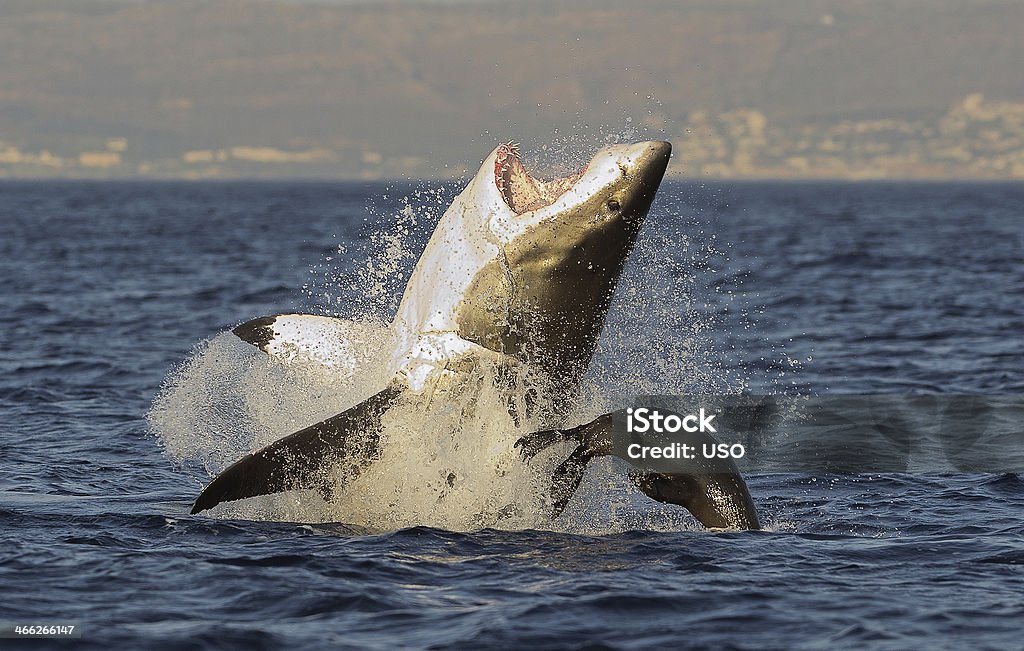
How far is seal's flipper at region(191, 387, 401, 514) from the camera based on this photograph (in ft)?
39.4

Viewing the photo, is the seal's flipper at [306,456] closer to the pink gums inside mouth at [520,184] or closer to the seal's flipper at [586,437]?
the seal's flipper at [586,437]

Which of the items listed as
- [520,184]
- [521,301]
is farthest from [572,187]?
[521,301]

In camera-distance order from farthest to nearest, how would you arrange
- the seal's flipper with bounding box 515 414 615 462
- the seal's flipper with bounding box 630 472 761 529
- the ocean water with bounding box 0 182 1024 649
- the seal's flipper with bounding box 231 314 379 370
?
the seal's flipper with bounding box 231 314 379 370, the seal's flipper with bounding box 630 472 761 529, the seal's flipper with bounding box 515 414 615 462, the ocean water with bounding box 0 182 1024 649

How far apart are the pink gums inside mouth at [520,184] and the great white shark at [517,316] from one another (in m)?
0.01

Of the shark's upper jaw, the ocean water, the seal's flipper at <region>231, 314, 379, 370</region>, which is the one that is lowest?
the ocean water

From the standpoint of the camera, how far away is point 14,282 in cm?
4519

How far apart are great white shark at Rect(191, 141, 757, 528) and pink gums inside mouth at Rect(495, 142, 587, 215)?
0.01 m

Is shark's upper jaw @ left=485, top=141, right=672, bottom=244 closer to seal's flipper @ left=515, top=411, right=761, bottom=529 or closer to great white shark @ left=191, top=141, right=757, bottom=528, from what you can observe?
great white shark @ left=191, top=141, right=757, bottom=528

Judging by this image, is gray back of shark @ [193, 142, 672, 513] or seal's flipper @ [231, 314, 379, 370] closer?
gray back of shark @ [193, 142, 672, 513]

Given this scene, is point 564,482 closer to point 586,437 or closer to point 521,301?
point 586,437

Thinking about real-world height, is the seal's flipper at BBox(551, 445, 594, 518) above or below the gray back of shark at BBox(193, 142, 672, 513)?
below

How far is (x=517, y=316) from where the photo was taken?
12.7 m

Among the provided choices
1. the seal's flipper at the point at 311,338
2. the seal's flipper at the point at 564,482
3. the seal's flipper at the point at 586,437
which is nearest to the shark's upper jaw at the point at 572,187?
the seal's flipper at the point at 586,437

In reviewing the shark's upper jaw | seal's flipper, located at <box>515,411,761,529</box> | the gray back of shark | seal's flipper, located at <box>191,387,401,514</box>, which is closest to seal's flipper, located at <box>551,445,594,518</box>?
seal's flipper, located at <box>515,411,761,529</box>
